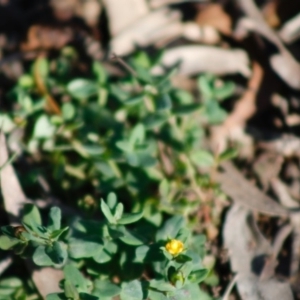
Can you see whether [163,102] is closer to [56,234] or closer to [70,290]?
[56,234]

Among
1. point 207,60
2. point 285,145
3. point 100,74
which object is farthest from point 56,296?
point 207,60

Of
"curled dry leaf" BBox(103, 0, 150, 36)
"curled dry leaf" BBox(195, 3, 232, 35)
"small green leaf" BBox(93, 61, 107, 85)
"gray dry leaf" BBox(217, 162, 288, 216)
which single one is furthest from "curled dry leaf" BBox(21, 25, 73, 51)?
"gray dry leaf" BBox(217, 162, 288, 216)

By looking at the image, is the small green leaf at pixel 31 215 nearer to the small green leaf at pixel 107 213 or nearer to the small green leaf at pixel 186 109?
the small green leaf at pixel 107 213

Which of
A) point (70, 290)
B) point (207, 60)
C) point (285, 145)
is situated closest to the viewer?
point (70, 290)

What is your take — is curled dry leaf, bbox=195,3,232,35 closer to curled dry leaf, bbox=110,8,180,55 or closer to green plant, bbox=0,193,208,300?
curled dry leaf, bbox=110,8,180,55

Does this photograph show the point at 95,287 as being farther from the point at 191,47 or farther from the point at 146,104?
the point at 191,47

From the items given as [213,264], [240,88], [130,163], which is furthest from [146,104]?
[213,264]
